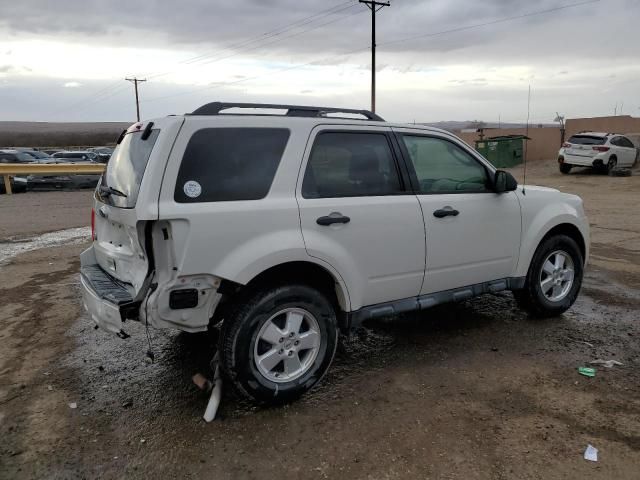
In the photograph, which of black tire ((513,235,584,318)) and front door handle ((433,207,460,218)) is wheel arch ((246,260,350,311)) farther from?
black tire ((513,235,584,318))

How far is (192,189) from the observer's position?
10.6 feet

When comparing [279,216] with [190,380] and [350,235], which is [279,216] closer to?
[350,235]

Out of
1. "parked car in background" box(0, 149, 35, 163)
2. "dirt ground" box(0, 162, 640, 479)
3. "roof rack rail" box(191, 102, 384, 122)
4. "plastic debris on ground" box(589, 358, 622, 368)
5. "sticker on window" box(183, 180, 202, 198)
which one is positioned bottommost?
"dirt ground" box(0, 162, 640, 479)

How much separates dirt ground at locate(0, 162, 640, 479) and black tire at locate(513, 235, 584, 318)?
0.45ft

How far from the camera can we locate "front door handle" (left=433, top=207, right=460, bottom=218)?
13.6 ft

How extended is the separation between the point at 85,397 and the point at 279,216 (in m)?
1.90

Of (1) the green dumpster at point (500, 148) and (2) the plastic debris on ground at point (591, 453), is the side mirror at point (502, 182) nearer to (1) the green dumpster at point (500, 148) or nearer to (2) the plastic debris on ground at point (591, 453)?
(2) the plastic debris on ground at point (591, 453)

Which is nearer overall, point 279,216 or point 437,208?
point 279,216

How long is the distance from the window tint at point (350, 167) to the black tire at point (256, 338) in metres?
0.70

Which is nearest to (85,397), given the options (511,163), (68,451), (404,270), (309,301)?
(68,451)

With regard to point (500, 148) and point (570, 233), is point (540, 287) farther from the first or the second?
point (500, 148)

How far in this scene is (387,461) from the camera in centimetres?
298

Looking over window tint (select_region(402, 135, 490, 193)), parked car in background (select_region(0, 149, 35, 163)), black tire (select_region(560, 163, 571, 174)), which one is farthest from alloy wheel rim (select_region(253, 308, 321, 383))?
parked car in background (select_region(0, 149, 35, 163))

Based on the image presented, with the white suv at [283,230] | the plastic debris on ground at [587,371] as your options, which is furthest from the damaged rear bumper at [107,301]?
the plastic debris on ground at [587,371]
